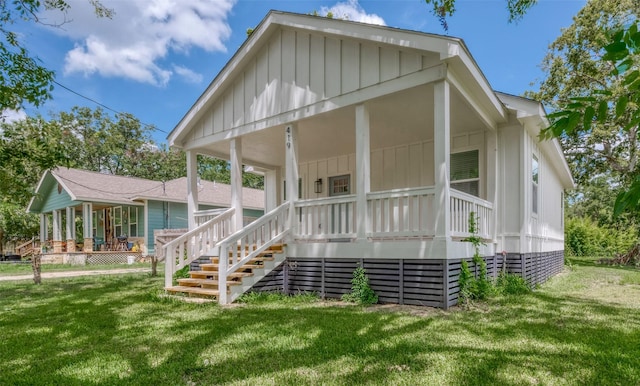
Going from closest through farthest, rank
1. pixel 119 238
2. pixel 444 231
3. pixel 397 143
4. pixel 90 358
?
pixel 90 358
pixel 444 231
pixel 397 143
pixel 119 238

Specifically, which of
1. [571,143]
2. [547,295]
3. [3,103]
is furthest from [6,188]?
[571,143]

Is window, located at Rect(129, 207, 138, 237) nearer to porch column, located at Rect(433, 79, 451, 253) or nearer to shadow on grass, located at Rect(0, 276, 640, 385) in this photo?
shadow on grass, located at Rect(0, 276, 640, 385)

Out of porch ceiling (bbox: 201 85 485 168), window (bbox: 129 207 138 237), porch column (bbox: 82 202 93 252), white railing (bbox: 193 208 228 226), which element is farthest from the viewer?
window (bbox: 129 207 138 237)

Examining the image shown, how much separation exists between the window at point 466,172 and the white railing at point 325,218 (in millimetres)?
2724

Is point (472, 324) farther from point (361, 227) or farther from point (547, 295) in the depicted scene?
point (547, 295)

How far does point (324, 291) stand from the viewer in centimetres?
623

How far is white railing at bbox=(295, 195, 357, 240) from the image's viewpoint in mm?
6168

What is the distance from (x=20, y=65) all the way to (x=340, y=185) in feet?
23.6

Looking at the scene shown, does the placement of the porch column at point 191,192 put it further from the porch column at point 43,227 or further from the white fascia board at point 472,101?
the porch column at point 43,227

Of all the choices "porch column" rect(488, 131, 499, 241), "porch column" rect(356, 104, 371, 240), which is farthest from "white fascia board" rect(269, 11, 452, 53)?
"porch column" rect(488, 131, 499, 241)

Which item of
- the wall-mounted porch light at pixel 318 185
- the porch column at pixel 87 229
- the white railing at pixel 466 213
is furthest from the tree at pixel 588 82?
the porch column at pixel 87 229

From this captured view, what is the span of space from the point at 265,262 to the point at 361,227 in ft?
5.94

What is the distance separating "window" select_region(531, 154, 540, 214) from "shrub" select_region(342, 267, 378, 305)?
446 cm

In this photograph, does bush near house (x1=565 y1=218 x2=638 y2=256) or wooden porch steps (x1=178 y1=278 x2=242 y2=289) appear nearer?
wooden porch steps (x1=178 y1=278 x2=242 y2=289)
